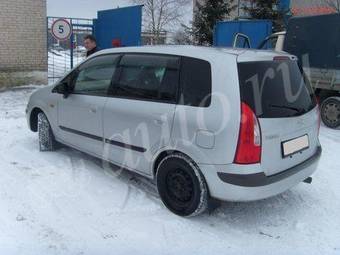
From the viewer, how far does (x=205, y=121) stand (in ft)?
11.7

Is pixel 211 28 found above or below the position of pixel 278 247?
above

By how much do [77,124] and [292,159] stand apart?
256 centimetres

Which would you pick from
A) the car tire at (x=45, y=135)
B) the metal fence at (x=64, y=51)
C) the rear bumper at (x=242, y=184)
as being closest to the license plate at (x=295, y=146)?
the rear bumper at (x=242, y=184)

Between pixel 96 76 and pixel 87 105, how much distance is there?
355mm

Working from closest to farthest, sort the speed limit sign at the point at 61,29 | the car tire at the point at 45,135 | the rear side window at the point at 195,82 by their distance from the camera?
the rear side window at the point at 195,82 → the car tire at the point at 45,135 → the speed limit sign at the point at 61,29

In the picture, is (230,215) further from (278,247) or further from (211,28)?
(211,28)

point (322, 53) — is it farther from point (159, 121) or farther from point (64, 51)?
point (64, 51)

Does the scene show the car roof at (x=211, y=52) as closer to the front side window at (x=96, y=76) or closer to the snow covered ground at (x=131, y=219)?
the front side window at (x=96, y=76)

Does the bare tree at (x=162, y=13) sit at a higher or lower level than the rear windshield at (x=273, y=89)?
higher

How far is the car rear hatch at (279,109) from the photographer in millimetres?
3543

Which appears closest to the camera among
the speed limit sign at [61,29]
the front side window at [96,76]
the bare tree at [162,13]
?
the front side window at [96,76]

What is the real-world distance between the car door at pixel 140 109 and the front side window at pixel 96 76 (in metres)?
0.16

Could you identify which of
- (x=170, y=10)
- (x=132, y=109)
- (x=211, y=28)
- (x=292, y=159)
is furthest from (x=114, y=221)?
(x=170, y=10)

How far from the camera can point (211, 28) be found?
1780 cm
